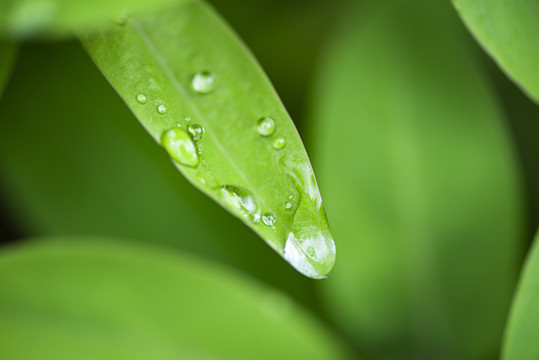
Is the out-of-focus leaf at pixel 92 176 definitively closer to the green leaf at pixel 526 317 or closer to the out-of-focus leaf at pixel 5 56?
the out-of-focus leaf at pixel 5 56

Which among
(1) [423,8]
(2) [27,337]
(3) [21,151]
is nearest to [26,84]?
(3) [21,151]

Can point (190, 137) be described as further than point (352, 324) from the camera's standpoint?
No

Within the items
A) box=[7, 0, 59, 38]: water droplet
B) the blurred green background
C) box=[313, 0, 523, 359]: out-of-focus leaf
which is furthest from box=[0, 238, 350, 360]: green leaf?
box=[7, 0, 59, 38]: water droplet

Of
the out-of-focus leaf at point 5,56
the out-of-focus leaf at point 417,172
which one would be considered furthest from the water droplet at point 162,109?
the out-of-focus leaf at point 417,172

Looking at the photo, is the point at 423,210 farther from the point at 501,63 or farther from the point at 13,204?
the point at 13,204

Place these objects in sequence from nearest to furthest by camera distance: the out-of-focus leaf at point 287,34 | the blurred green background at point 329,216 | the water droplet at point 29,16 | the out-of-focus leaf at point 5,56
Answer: the water droplet at point 29,16 → the out-of-focus leaf at point 5,56 → the blurred green background at point 329,216 → the out-of-focus leaf at point 287,34

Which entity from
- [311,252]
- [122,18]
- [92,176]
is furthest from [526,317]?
[92,176]

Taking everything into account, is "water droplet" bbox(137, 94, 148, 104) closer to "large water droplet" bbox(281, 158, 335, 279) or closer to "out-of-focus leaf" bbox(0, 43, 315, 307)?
"large water droplet" bbox(281, 158, 335, 279)

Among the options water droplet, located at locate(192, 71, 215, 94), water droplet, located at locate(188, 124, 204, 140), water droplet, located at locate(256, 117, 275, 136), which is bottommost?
water droplet, located at locate(256, 117, 275, 136)
